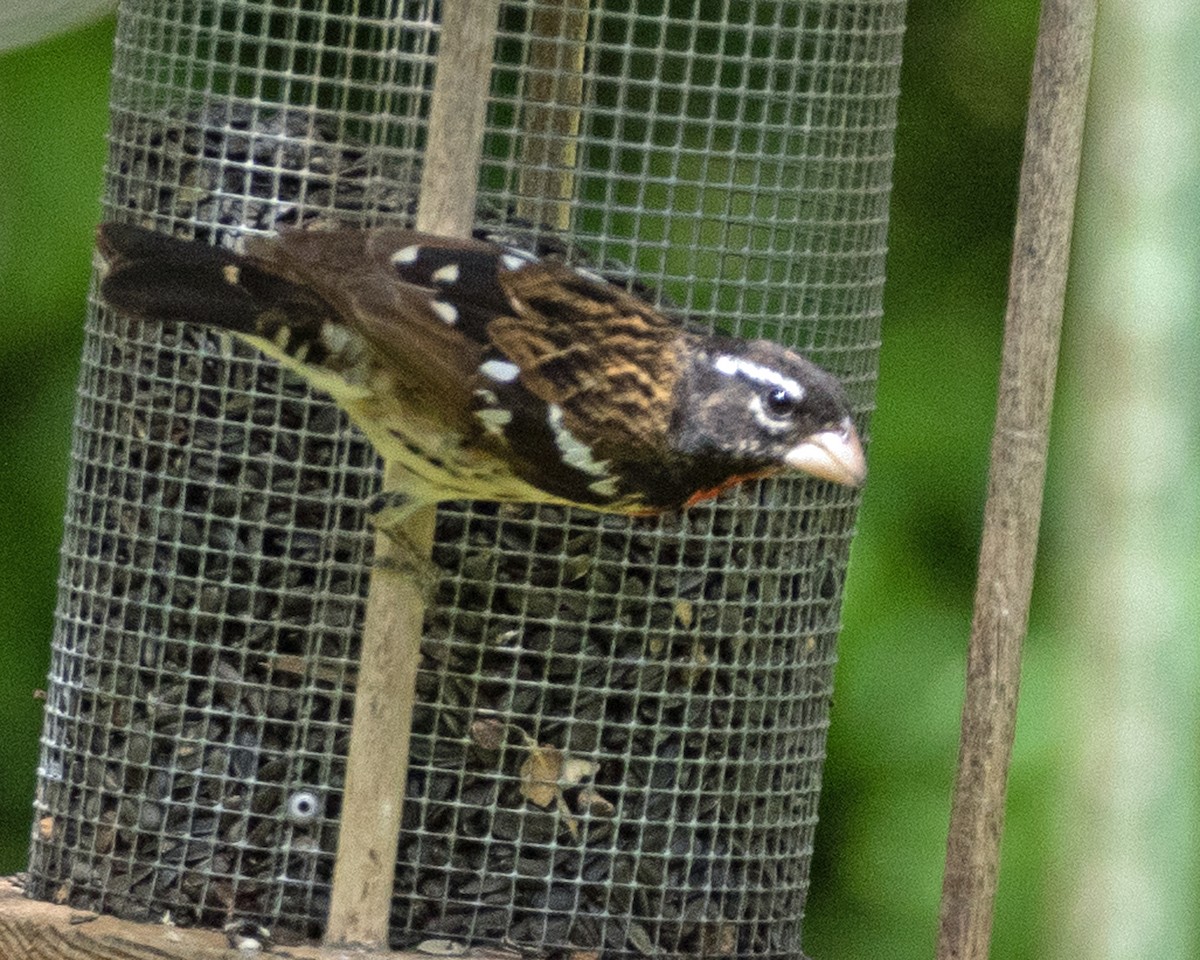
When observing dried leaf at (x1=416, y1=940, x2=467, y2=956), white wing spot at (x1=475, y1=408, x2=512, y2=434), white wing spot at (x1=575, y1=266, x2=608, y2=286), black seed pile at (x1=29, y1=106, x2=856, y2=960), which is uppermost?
white wing spot at (x1=575, y1=266, x2=608, y2=286)

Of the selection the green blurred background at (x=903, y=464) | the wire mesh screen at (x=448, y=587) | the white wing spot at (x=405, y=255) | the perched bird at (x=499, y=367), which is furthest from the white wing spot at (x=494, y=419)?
the green blurred background at (x=903, y=464)

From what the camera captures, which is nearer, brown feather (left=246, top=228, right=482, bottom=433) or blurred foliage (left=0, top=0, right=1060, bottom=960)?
brown feather (left=246, top=228, right=482, bottom=433)

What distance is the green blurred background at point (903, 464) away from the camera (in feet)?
15.9

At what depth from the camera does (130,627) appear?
416cm

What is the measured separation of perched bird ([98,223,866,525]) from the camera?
3.56 m

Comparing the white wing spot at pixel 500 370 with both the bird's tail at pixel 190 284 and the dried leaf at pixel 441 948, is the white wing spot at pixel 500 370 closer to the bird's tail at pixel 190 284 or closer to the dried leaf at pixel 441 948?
the bird's tail at pixel 190 284

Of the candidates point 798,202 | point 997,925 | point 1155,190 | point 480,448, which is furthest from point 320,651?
point 1155,190

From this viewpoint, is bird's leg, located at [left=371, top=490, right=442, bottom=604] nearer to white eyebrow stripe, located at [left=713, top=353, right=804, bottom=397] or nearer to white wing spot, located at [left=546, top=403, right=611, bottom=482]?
white wing spot, located at [left=546, top=403, right=611, bottom=482]

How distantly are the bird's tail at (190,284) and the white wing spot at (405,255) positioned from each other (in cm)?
15

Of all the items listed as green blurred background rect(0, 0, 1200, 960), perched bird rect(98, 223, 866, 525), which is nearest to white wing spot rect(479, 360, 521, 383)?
perched bird rect(98, 223, 866, 525)

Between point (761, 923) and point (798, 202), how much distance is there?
4.76 feet

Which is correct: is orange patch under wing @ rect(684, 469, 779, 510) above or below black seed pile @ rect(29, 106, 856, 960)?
above

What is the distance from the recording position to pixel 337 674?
13.3 ft

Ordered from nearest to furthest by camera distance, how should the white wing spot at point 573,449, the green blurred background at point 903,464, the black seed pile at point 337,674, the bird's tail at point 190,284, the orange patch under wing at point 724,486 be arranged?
1. the bird's tail at point 190,284
2. the white wing spot at point 573,449
3. the orange patch under wing at point 724,486
4. the black seed pile at point 337,674
5. the green blurred background at point 903,464
